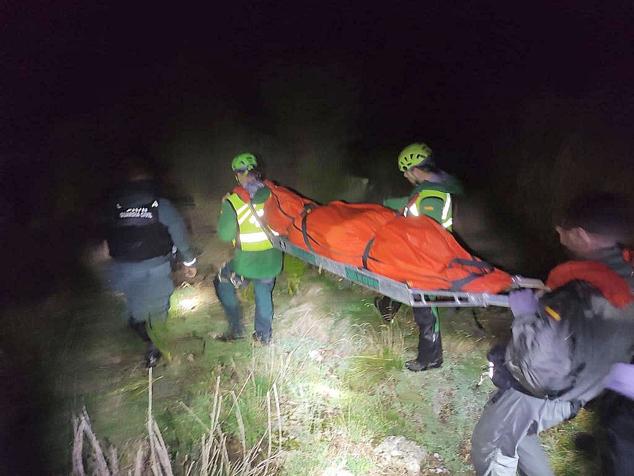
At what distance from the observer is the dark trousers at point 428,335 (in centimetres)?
346

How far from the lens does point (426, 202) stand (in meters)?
3.15

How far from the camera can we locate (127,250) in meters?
3.42

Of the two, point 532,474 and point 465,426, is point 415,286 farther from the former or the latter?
point 465,426

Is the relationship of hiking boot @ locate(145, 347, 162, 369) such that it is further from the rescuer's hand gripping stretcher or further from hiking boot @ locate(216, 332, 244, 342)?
the rescuer's hand gripping stretcher

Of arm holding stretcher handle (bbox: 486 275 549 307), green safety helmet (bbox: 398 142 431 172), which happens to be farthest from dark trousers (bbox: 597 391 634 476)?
green safety helmet (bbox: 398 142 431 172)

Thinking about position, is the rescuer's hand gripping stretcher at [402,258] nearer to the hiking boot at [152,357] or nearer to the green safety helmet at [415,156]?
the green safety helmet at [415,156]

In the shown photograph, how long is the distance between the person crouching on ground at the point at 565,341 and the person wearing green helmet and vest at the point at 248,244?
6.63 ft

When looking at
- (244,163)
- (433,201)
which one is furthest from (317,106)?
(433,201)

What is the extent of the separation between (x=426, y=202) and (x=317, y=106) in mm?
4174

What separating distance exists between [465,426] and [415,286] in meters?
1.39

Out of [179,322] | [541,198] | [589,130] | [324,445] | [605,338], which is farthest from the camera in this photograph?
[541,198]

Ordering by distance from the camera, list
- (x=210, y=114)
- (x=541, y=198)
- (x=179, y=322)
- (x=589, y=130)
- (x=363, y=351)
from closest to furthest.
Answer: (x=363, y=351)
(x=179, y=322)
(x=589, y=130)
(x=541, y=198)
(x=210, y=114)

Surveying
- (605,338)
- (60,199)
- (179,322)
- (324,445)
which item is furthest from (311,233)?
(60,199)

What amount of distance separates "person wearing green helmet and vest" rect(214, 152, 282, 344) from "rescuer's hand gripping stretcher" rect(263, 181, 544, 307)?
0.60 m
